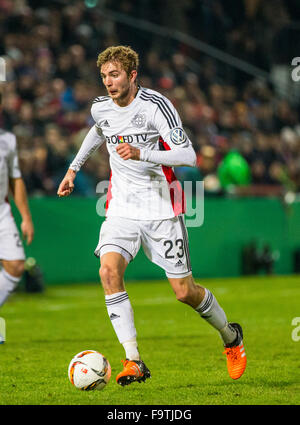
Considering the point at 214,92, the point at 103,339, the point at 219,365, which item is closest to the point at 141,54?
the point at 214,92

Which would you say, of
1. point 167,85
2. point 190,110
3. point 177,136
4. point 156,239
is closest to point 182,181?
point 190,110

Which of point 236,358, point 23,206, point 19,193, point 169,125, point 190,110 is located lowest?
point 236,358

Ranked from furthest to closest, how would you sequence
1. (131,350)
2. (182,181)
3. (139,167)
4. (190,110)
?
(190,110) < (182,181) < (139,167) < (131,350)

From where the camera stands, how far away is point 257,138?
2038 cm

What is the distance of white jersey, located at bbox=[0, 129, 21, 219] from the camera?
8.43 metres

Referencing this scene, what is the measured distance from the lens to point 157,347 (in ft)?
27.7

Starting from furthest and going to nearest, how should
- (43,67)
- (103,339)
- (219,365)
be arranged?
(43,67), (103,339), (219,365)

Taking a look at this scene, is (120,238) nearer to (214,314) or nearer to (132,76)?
(214,314)

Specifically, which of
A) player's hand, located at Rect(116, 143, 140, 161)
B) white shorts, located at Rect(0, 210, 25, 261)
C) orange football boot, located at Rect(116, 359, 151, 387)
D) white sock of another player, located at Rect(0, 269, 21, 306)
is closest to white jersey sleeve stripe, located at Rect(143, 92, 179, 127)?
player's hand, located at Rect(116, 143, 140, 161)

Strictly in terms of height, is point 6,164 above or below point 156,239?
above

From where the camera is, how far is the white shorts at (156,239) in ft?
21.5

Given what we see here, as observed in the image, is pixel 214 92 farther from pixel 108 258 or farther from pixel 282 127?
pixel 108 258

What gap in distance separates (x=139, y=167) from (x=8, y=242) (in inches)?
88.4
